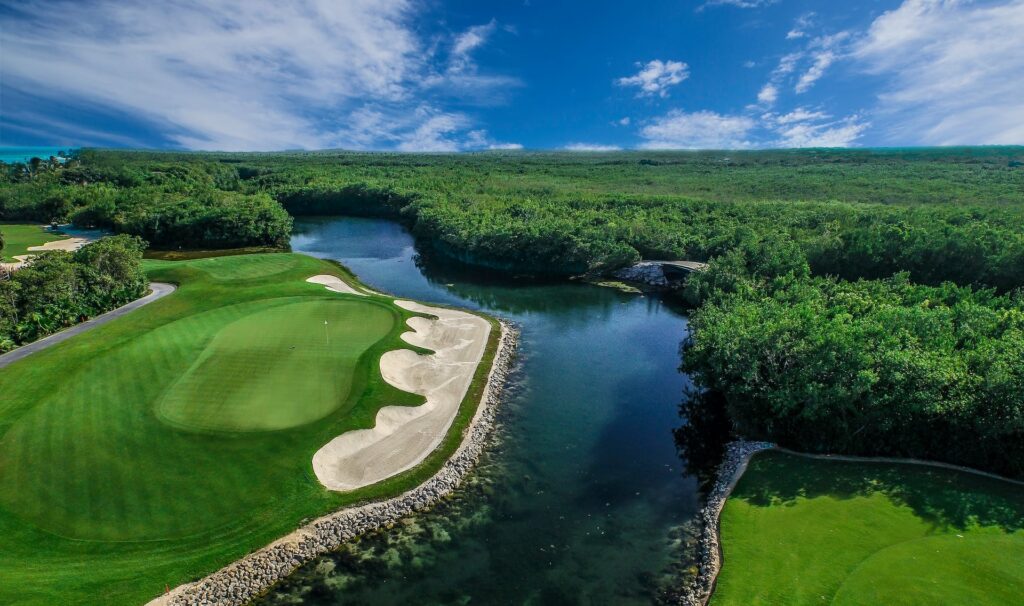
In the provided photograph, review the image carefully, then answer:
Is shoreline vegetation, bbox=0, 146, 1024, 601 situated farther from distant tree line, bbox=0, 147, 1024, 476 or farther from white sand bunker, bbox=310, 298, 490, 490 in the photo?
white sand bunker, bbox=310, 298, 490, 490

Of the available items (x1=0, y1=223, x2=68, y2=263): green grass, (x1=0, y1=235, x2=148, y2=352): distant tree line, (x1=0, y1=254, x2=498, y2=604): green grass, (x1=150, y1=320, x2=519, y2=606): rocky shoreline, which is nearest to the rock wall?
(x1=0, y1=254, x2=498, y2=604): green grass

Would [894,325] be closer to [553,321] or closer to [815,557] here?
[815,557]

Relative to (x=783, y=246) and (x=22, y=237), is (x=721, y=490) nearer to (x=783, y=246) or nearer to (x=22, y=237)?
(x=783, y=246)

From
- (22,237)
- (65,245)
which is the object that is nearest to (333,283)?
(65,245)

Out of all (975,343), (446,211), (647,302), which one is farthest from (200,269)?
(975,343)

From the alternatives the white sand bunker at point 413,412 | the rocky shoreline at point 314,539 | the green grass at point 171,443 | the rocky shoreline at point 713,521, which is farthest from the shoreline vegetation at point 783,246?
the green grass at point 171,443

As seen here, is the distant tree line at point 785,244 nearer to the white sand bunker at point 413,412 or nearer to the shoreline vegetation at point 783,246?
the shoreline vegetation at point 783,246

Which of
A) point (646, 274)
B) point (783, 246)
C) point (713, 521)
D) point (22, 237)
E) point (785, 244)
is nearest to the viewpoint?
point (713, 521)
